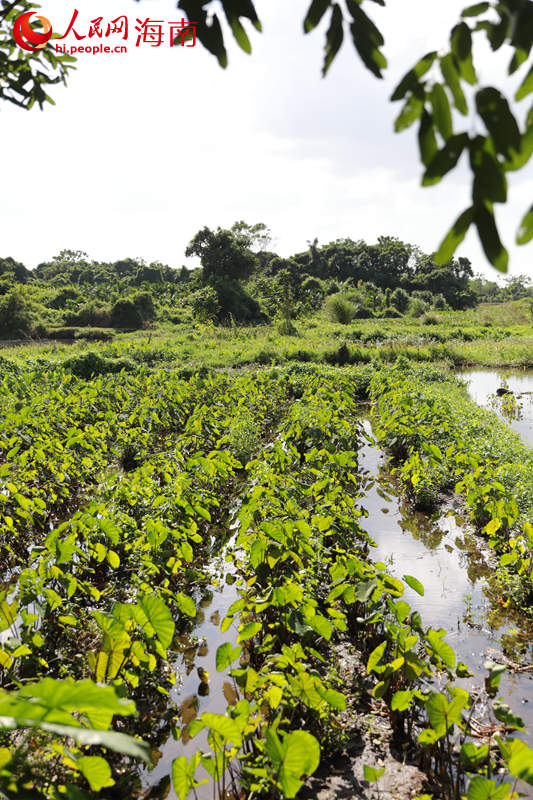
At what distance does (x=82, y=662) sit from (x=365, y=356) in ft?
52.2

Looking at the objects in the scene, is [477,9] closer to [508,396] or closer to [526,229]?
[526,229]

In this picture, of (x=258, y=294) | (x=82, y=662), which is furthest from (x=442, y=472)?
(x=258, y=294)

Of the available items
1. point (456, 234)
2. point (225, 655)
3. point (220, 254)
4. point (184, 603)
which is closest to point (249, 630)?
point (225, 655)

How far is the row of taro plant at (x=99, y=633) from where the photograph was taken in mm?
808

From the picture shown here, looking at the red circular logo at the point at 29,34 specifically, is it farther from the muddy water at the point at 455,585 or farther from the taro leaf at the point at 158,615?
the muddy water at the point at 455,585

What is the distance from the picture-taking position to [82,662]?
9.11ft

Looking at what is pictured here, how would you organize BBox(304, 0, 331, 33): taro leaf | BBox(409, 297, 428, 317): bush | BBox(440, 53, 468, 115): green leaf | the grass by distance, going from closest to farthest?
1. BBox(440, 53, 468, 115): green leaf
2. BBox(304, 0, 331, 33): taro leaf
3. the grass
4. BBox(409, 297, 428, 317): bush

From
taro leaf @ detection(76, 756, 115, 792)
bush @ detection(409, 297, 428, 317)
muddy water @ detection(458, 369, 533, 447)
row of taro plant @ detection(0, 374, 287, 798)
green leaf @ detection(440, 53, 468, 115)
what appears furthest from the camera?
bush @ detection(409, 297, 428, 317)

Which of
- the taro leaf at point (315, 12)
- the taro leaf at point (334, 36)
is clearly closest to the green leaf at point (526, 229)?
the taro leaf at point (334, 36)

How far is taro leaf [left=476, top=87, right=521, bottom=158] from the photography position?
863 millimetres

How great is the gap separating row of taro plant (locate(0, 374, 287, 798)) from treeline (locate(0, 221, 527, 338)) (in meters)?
21.8

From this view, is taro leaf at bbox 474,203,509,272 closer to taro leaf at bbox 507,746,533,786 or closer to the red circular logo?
taro leaf at bbox 507,746,533,786

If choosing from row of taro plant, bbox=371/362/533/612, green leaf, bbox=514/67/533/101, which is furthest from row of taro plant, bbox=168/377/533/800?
green leaf, bbox=514/67/533/101

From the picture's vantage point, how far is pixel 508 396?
11531 millimetres
